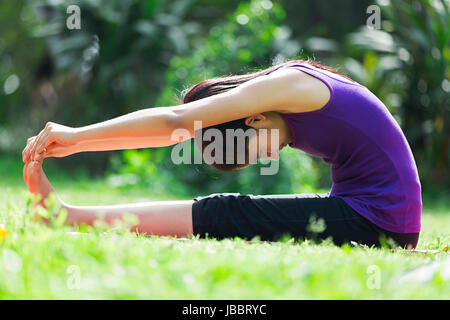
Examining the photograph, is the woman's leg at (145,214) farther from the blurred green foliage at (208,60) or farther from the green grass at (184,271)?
the blurred green foliage at (208,60)

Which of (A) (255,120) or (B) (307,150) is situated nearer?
(A) (255,120)

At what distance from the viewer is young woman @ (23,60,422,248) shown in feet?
7.51

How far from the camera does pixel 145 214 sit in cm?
254

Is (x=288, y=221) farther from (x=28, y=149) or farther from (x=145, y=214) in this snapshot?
(x=28, y=149)

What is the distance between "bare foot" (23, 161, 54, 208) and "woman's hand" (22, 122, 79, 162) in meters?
0.13

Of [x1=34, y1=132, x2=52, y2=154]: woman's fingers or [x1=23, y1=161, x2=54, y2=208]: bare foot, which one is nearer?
[x1=34, y1=132, x2=52, y2=154]: woman's fingers

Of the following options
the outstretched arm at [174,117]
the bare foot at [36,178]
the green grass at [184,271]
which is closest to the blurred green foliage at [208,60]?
the bare foot at [36,178]

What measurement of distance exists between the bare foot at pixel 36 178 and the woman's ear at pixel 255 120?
1008mm

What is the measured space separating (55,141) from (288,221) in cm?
111

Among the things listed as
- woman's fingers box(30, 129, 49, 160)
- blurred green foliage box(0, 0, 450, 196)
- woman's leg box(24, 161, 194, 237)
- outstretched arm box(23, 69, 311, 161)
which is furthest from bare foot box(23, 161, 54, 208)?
blurred green foliage box(0, 0, 450, 196)

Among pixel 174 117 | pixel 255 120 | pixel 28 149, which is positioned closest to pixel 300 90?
pixel 255 120

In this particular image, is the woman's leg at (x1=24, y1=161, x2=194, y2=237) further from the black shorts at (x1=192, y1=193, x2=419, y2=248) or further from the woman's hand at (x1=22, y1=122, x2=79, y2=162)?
the woman's hand at (x1=22, y1=122, x2=79, y2=162)

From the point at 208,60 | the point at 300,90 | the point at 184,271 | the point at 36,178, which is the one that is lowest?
the point at 184,271
